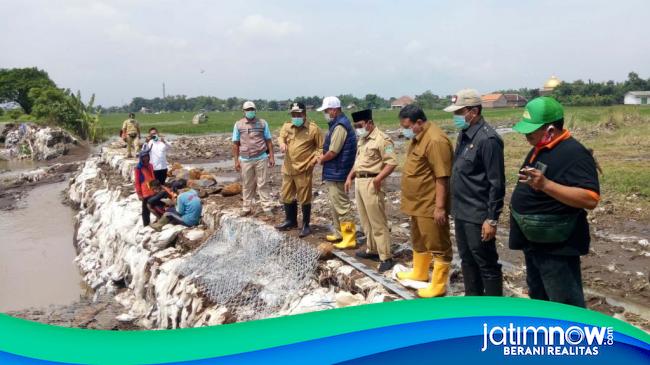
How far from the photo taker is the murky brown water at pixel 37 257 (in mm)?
9156

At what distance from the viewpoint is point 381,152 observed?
204 inches

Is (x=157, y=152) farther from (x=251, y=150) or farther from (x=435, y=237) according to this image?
(x=435, y=237)

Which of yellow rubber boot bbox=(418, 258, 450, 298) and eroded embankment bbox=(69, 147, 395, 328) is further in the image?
eroded embankment bbox=(69, 147, 395, 328)

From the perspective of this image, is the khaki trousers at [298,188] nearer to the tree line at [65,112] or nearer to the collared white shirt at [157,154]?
the collared white shirt at [157,154]

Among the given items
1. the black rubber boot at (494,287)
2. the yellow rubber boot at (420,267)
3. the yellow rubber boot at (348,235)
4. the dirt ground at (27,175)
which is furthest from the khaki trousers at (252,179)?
the dirt ground at (27,175)

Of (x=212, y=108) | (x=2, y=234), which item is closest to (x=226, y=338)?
(x=2, y=234)

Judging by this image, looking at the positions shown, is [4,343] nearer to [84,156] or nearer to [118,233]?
[118,233]

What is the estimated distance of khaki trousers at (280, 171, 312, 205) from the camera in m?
6.48

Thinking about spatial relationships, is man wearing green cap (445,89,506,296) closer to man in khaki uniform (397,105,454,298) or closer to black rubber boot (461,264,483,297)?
black rubber boot (461,264,483,297)

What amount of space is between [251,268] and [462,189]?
→ 9.80ft

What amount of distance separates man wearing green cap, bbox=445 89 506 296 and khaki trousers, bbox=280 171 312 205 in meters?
2.71

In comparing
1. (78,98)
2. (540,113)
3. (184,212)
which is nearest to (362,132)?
(540,113)

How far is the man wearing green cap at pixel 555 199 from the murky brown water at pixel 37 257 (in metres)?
8.24

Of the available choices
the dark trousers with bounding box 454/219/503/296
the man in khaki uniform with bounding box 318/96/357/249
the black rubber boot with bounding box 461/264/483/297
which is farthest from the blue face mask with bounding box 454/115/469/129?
the man in khaki uniform with bounding box 318/96/357/249
